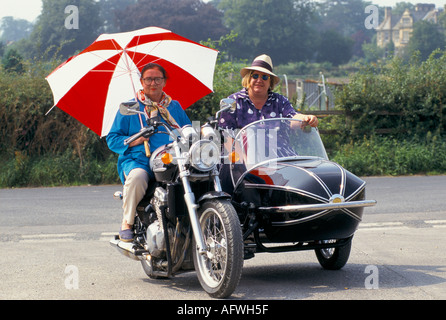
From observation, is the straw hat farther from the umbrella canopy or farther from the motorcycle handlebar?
the motorcycle handlebar

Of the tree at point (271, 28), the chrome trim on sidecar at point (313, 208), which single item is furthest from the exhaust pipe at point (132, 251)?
the tree at point (271, 28)

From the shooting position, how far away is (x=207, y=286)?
5980 mm

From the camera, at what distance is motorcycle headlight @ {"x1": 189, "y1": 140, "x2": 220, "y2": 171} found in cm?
604

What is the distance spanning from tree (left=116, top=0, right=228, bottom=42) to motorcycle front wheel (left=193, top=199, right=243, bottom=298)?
9604 cm

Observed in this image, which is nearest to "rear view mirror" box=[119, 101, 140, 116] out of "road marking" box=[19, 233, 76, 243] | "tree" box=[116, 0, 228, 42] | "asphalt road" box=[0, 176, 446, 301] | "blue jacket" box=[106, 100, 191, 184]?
"blue jacket" box=[106, 100, 191, 184]

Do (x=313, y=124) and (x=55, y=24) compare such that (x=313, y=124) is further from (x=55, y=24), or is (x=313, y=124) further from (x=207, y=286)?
(x=55, y=24)

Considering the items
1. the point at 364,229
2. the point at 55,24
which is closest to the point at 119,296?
the point at 364,229

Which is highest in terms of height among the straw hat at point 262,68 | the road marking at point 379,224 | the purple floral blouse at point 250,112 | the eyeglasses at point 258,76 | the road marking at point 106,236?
the straw hat at point 262,68

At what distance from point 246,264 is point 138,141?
190cm

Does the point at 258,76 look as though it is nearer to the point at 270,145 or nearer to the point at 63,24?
the point at 270,145

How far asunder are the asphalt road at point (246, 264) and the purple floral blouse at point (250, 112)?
1476 mm

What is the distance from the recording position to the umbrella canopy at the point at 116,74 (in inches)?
305

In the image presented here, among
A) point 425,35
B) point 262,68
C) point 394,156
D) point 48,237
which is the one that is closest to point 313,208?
point 262,68

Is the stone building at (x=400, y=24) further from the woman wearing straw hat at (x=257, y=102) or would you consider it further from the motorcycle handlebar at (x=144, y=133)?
the motorcycle handlebar at (x=144, y=133)
